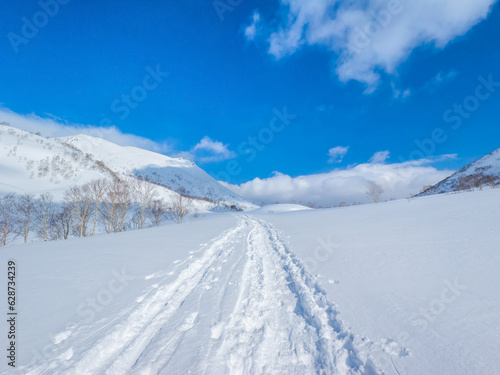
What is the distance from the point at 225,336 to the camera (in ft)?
10.3

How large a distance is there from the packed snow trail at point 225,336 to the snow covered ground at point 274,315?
0.02 m

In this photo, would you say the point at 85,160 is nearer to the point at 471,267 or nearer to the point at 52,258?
the point at 52,258

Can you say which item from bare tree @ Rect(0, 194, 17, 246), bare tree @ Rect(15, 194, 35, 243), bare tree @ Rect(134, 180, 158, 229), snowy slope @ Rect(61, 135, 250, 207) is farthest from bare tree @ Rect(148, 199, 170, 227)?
snowy slope @ Rect(61, 135, 250, 207)

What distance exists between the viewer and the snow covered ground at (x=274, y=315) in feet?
8.48

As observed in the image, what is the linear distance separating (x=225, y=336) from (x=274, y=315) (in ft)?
3.46

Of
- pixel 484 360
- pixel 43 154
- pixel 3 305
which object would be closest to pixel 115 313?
pixel 3 305

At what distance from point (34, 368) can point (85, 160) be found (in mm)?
110696

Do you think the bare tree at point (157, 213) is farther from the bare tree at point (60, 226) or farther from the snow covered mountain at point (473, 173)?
the snow covered mountain at point (473, 173)

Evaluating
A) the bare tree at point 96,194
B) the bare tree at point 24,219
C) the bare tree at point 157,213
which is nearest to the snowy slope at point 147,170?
the bare tree at point 157,213

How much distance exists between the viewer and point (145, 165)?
19412 cm

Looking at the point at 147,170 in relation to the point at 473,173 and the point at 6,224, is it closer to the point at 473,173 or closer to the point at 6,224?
the point at 6,224

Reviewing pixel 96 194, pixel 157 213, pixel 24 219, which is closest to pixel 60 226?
pixel 24 219

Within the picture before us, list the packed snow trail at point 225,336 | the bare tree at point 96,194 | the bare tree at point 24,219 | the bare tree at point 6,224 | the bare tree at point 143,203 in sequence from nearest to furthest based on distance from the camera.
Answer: the packed snow trail at point 225,336, the bare tree at point 6,224, the bare tree at point 24,219, the bare tree at point 96,194, the bare tree at point 143,203

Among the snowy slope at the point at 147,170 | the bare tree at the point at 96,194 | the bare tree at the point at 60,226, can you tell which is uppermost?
the snowy slope at the point at 147,170
